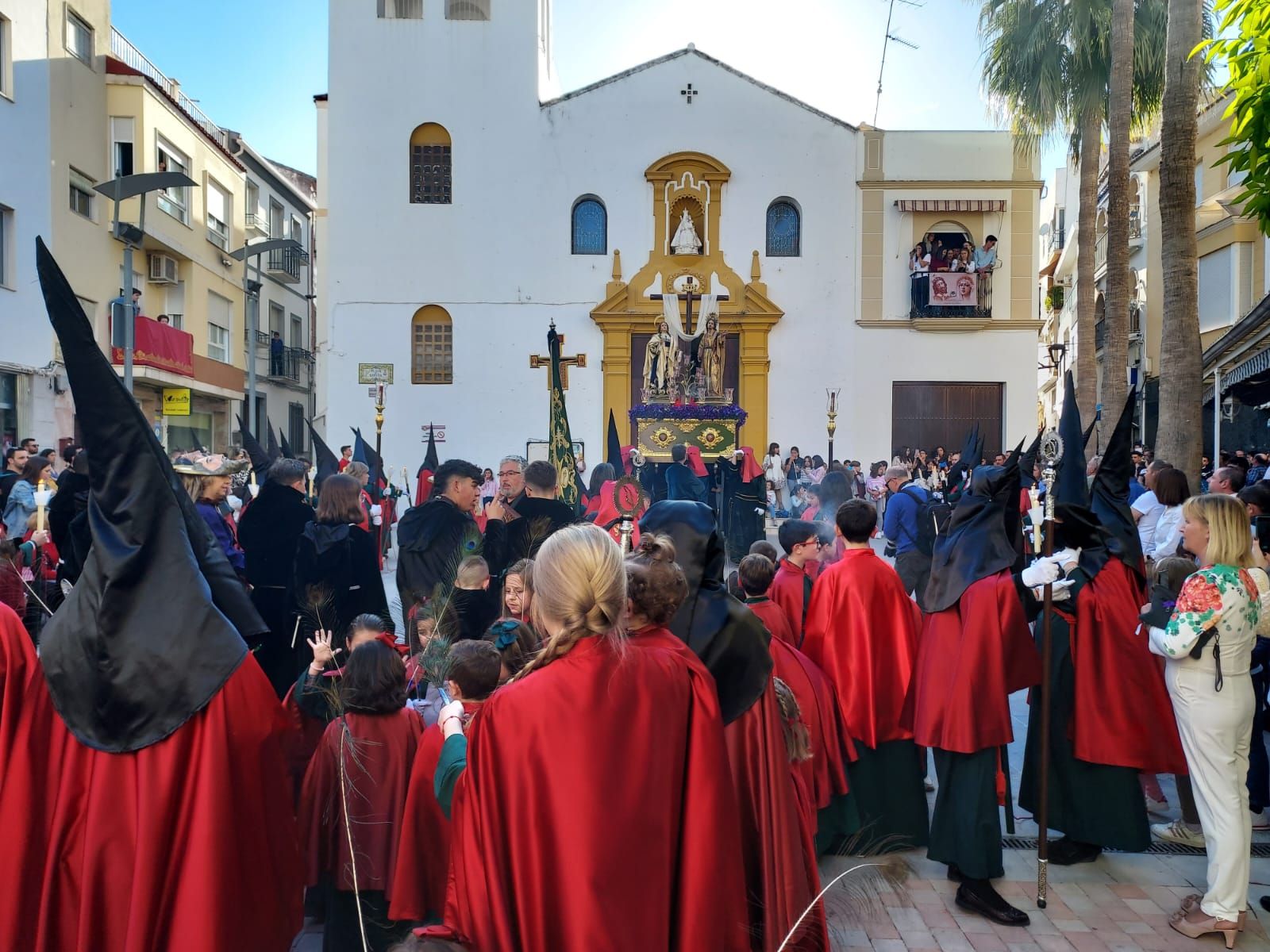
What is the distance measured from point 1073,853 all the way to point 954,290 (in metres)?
23.9

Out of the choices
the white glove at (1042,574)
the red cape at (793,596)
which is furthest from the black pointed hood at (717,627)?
the red cape at (793,596)

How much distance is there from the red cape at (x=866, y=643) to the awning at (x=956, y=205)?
23753mm

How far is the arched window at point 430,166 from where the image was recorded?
27.3 m

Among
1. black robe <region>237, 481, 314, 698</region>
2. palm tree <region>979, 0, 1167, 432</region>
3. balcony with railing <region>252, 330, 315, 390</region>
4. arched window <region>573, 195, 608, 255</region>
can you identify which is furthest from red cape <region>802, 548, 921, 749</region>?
balcony with railing <region>252, 330, 315, 390</region>

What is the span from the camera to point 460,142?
27.1 m

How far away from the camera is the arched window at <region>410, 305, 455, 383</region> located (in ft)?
90.2

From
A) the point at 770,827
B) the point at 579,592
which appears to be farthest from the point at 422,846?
the point at 579,592

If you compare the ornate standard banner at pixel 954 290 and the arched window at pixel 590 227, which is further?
the arched window at pixel 590 227

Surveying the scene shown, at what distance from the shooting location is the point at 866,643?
5129 mm

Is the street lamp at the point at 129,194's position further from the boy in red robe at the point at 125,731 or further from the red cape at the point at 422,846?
the boy in red robe at the point at 125,731

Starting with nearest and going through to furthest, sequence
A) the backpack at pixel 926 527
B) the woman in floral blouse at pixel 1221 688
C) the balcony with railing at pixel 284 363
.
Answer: the woman in floral blouse at pixel 1221 688
the backpack at pixel 926 527
the balcony with railing at pixel 284 363

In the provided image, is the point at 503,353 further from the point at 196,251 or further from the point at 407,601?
the point at 407,601

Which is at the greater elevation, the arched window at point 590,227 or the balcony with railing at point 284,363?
the arched window at point 590,227

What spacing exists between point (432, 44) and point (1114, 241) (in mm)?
18733
